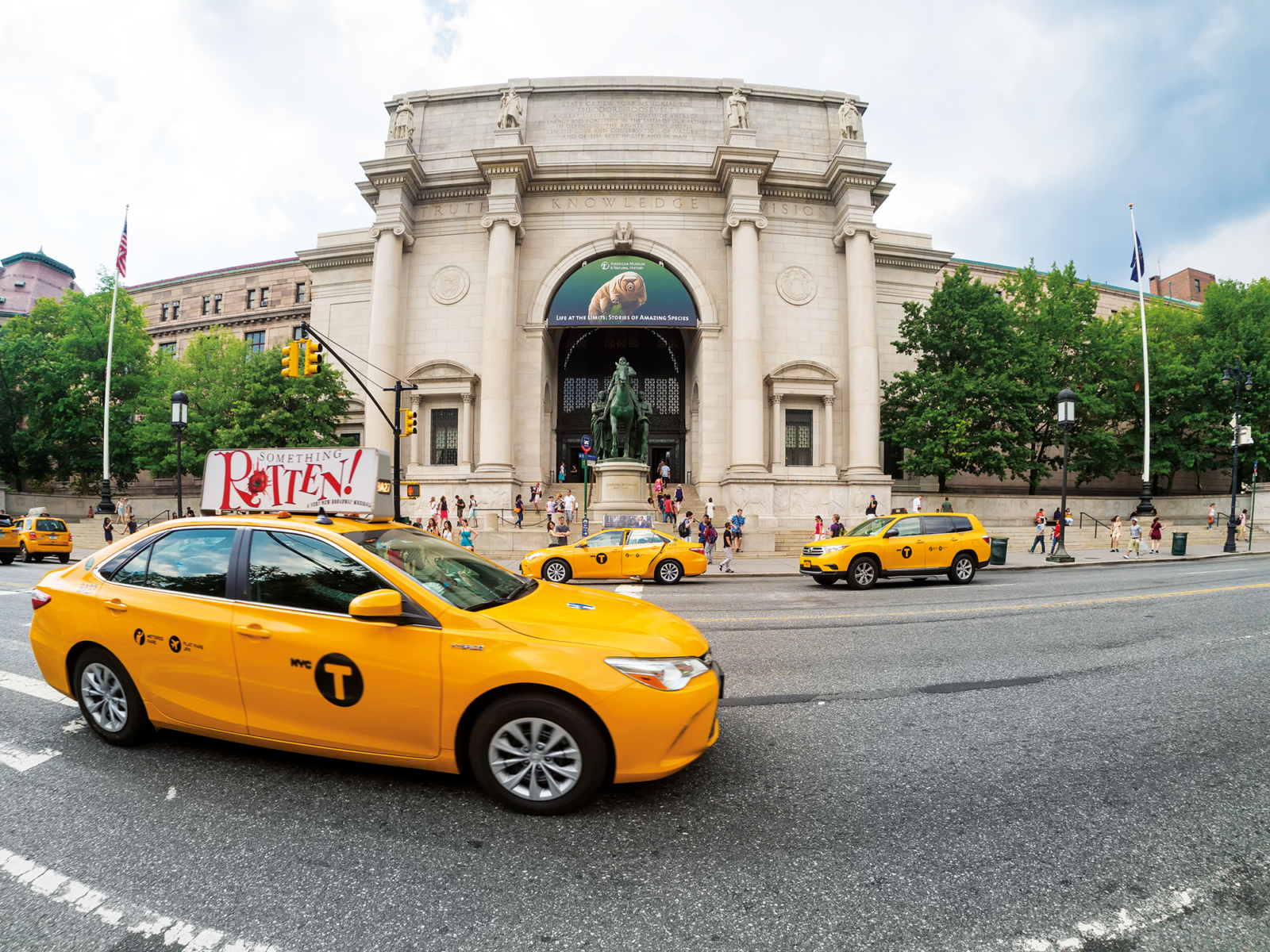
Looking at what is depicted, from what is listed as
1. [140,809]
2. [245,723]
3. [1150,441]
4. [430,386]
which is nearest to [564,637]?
[245,723]

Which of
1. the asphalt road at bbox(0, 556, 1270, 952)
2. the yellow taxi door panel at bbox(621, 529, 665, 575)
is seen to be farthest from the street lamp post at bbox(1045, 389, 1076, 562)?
the asphalt road at bbox(0, 556, 1270, 952)

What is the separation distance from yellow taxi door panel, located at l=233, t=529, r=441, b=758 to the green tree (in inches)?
1262

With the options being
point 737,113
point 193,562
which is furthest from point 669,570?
point 737,113

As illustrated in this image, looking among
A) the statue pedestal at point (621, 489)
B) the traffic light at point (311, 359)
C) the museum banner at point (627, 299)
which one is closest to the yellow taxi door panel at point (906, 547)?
the statue pedestal at point (621, 489)

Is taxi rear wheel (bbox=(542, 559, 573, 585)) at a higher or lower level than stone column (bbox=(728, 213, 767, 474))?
lower

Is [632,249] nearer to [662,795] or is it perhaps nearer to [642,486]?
[642,486]

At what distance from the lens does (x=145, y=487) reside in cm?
4431

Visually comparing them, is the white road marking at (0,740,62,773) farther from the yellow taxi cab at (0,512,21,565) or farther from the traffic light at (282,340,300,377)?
the yellow taxi cab at (0,512,21,565)

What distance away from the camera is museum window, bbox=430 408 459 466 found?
3300 cm

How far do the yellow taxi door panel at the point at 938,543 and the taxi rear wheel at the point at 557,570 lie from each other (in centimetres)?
856

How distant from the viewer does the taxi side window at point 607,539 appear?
49.1 ft

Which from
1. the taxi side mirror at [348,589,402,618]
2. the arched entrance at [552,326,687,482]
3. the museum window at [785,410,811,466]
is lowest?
the taxi side mirror at [348,589,402,618]

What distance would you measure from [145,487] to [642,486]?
41586 mm

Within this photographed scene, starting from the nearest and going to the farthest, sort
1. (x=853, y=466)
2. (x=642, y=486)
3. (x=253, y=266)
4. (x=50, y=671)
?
(x=50, y=671) → (x=642, y=486) → (x=853, y=466) → (x=253, y=266)
